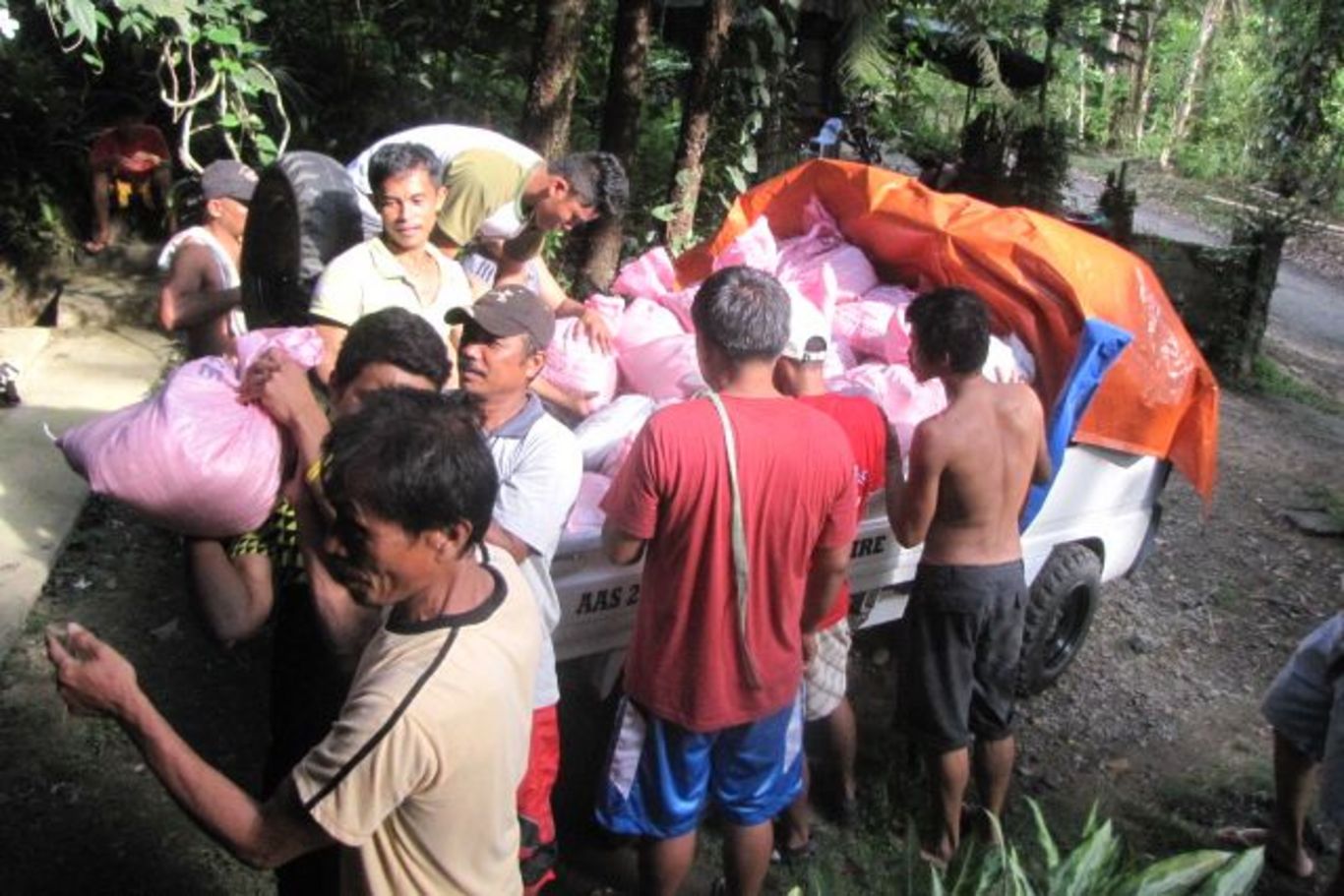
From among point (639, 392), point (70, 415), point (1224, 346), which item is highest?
point (639, 392)

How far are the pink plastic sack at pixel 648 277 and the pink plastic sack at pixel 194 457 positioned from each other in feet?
6.85

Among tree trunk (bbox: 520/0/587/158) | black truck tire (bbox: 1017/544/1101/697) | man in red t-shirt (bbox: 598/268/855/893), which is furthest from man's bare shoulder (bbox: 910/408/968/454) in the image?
tree trunk (bbox: 520/0/587/158)

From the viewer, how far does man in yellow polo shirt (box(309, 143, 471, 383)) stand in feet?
9.75

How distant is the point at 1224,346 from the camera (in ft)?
30.2

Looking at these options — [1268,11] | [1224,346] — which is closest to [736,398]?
[1224,346]

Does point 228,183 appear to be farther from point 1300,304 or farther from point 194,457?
point 1300,304

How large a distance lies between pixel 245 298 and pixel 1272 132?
53.9 ft

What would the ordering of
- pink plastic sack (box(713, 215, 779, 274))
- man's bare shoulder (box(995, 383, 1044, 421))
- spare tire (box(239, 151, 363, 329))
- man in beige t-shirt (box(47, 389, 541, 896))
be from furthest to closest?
1. pink plastic sack (box(713, 215, 779, 274))
2. spare tire (box(239, 151, 363, 329))
3. man's bare shoulder (box(995, 383, 1044, 421))
4. man in beige t-shirt (box(47, 389, 541, 896))

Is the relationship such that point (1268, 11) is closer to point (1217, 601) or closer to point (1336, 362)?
point (1336, 362)

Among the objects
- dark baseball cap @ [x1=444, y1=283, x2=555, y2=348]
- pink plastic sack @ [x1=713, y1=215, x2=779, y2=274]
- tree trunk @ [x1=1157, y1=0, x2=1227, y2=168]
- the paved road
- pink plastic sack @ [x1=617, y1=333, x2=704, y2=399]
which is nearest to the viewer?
dark baseball cap @ [x1=444, y1=283, x2=555, y2=348]

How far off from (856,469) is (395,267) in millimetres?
1350

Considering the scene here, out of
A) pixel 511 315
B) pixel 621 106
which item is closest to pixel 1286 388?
pixel 621 106

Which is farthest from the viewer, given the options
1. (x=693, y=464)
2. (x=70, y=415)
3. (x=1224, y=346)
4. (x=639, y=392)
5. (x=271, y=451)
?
(x=1224, y=346)

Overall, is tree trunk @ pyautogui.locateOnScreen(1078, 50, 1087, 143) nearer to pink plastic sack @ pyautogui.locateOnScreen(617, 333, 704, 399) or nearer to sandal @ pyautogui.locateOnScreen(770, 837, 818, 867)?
pink plastic sack @ pyautogui.locateOnScreen(617, 333, 704, 399)
